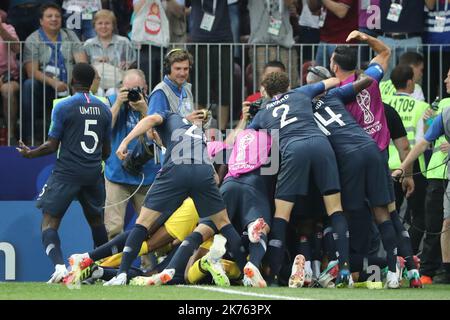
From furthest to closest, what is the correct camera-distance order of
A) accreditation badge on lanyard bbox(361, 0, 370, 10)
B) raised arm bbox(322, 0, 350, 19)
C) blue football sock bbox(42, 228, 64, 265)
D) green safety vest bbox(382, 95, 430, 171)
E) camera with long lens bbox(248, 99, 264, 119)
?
raised arm bbox(322, 0, 350, 19)
accreditation badge on lanyard bbox(361, 0, 370, 10)
green safety vest bbox(382, 95, 430, 171)
camera with long lens bbox(248, 99, 264, 119)
blue football sock bbox(42, 228, 64, 265)

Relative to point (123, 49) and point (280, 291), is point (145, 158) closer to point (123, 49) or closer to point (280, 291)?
point (123, 49)

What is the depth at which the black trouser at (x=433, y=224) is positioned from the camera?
15.8 meters

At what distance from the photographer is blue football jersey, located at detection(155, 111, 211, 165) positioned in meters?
13.1

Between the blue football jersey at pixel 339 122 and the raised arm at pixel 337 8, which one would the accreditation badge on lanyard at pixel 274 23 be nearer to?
the raised arm at pixel 337 8

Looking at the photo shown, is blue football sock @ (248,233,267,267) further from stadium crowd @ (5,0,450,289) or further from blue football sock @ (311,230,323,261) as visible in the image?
blue football sock @ (311,230,323,261)

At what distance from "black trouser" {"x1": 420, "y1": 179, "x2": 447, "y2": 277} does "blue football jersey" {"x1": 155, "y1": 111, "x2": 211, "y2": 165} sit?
11.6 feet

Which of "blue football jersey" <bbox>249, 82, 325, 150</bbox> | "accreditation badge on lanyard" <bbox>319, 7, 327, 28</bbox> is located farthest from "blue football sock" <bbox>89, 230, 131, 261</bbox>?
"accreditation badge on lanyard" <bbox>319, 7, 327, 28</bbox>

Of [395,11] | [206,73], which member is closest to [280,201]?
[206,73]

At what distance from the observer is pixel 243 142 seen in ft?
46.0

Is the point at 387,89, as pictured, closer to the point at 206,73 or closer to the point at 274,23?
the point at 274,23

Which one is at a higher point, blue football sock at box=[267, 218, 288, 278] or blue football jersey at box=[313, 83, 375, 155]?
blue football jersey at box=[313, 83, 375, 155]

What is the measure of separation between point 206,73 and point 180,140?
3775mm
